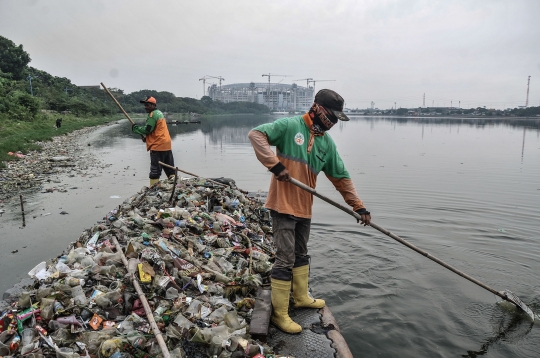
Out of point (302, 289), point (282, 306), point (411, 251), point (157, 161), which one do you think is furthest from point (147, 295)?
point (157, 161)

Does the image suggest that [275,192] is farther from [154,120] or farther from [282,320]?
[154,120]

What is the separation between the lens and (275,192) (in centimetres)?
330

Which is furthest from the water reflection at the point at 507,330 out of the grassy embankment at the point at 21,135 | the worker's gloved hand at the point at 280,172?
the grassy embankment at the point at 21,135

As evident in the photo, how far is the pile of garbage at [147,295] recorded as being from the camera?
2.79 metres

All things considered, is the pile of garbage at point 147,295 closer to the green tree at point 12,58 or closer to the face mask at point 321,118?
the face mask at point 321,118

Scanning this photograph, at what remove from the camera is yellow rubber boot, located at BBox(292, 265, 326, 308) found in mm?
3574

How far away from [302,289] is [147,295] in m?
1.46

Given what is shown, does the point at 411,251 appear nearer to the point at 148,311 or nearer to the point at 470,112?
the point at 148,311

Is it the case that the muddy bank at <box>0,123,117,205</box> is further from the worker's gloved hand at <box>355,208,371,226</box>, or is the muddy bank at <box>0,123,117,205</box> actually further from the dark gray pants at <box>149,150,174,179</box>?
the worker's gloved hand at <box>355,208,371,226</box>

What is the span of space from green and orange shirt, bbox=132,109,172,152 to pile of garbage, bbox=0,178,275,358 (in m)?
2.70

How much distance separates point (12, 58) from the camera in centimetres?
3988

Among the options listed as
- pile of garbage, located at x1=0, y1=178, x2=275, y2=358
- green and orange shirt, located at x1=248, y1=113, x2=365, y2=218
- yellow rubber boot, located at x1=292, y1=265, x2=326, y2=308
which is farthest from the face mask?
pile of garbage, located at x1=0, y1=178, x2=275, y2=358

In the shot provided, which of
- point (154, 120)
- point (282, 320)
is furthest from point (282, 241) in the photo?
point (154, 120)

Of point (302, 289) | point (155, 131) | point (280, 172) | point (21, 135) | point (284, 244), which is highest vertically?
point (155, 131)
